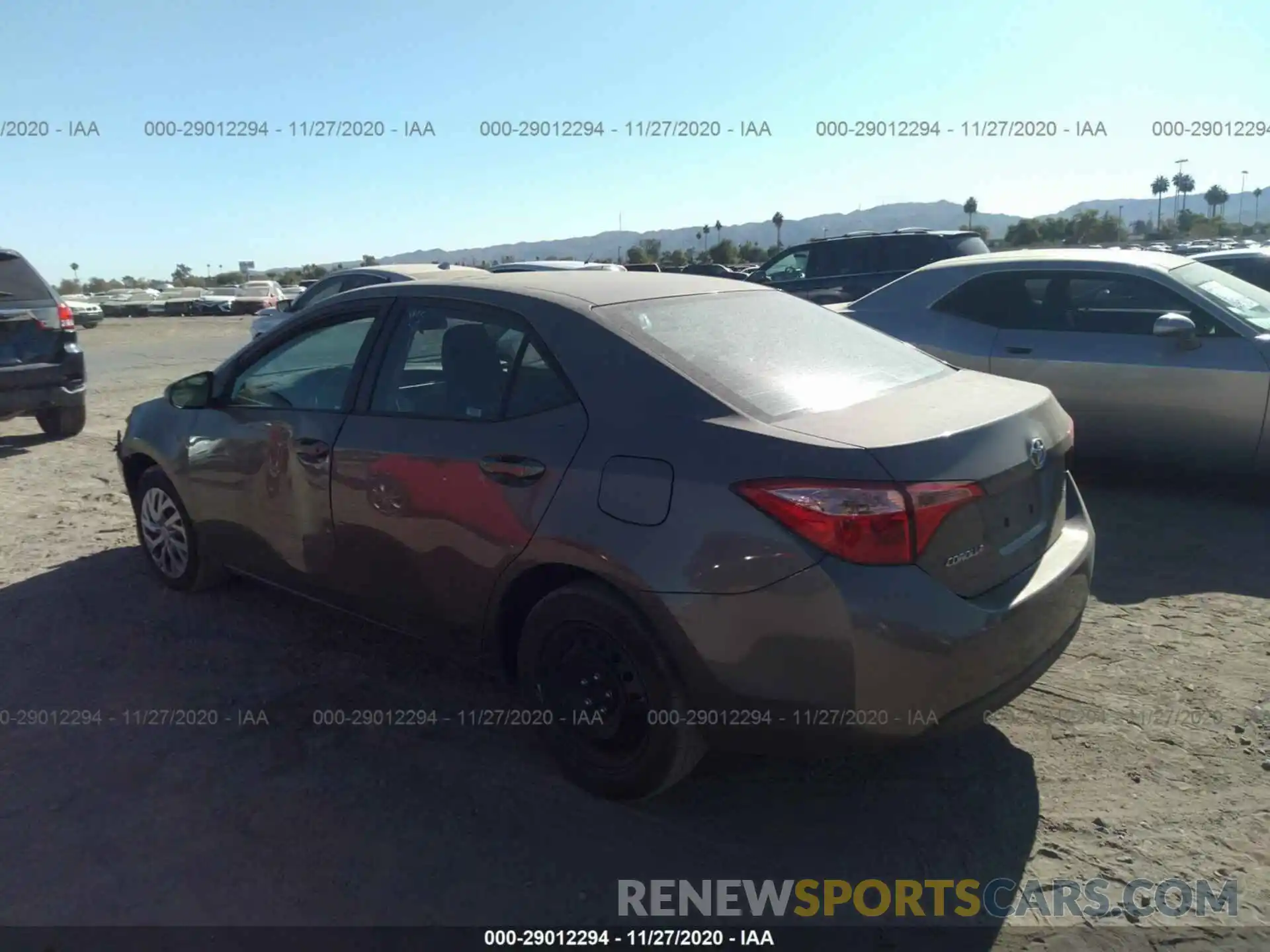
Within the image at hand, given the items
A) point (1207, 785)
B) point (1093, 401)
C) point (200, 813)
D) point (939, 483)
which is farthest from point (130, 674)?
point (1093, 401)

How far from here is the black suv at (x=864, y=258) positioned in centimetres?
1360

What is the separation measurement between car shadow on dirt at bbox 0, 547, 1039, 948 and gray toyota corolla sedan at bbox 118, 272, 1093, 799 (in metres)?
0.29

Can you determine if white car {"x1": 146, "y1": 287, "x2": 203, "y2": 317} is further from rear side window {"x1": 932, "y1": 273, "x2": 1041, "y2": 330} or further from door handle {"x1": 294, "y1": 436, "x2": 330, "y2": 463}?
door handle {"x1": 294, "y1": 436, "x2": 330, "y2": 463}

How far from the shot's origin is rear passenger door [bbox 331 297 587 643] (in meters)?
3.28

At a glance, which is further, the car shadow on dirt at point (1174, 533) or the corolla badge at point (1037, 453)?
the car shadow on dirt at point (1174, 533)

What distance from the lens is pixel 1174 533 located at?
18.8 ft

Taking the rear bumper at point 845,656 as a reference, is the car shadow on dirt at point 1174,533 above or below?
below

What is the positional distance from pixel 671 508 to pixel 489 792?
1.21m

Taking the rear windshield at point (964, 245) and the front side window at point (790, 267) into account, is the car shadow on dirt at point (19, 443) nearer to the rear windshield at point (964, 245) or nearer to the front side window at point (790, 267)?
the front side window at point (790, 267)

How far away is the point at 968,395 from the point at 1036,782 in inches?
51.7

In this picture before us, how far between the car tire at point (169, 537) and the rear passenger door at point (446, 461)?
53.2 inches

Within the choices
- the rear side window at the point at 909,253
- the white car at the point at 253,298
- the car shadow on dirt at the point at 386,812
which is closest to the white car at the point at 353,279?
the rear side window at the point at 909,253

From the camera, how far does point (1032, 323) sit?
6.88 metres

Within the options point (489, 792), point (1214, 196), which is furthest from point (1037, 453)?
point (1214, 196)
